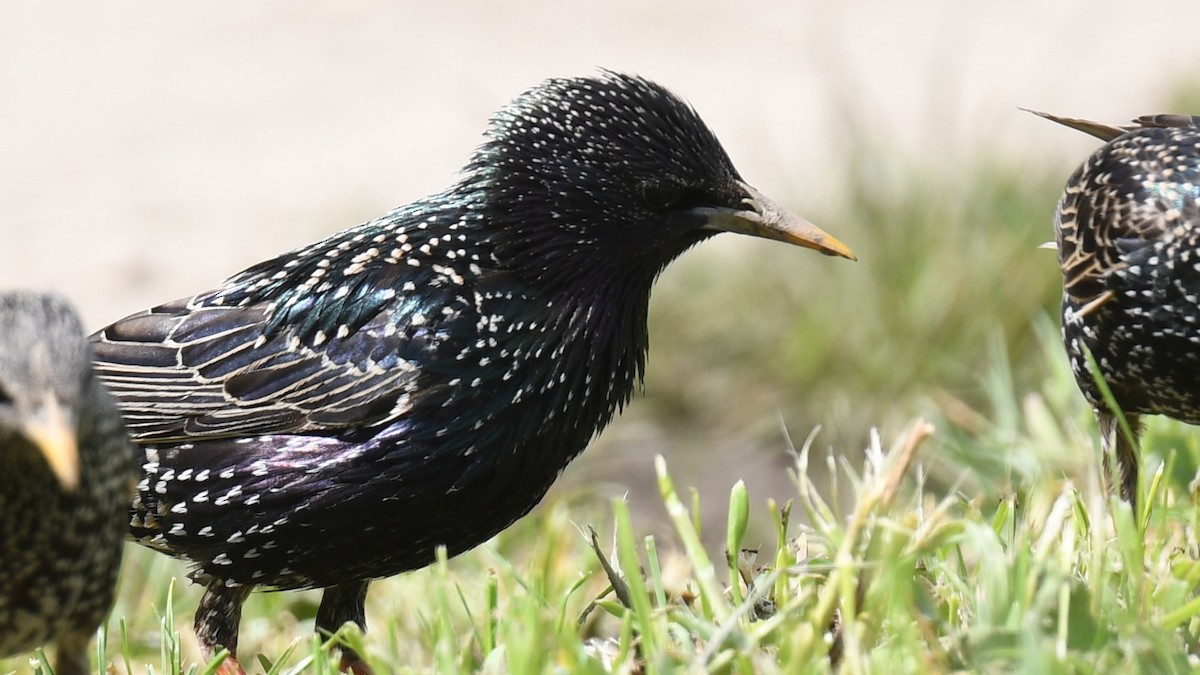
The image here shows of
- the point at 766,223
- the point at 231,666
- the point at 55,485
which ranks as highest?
the point at 766,223

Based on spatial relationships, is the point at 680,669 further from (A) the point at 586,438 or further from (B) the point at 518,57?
(B) the point at 518,57

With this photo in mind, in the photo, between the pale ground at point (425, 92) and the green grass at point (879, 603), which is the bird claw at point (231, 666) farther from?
the pale ground at point (425, 92)

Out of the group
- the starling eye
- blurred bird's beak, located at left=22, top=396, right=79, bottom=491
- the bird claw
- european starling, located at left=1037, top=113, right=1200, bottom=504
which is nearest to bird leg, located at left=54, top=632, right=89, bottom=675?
blurred bird's beak, located at left=22, top=396, right=79, bottom=491

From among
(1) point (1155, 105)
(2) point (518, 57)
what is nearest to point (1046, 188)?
(1) point (1155, 105)

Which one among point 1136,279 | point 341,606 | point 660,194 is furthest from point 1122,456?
point 341,606

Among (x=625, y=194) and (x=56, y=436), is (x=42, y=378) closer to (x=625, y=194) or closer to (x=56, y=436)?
(x=56, y=436)

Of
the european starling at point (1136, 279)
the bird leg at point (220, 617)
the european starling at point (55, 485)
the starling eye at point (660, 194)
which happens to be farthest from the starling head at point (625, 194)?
the european starling at point (55, 485)
